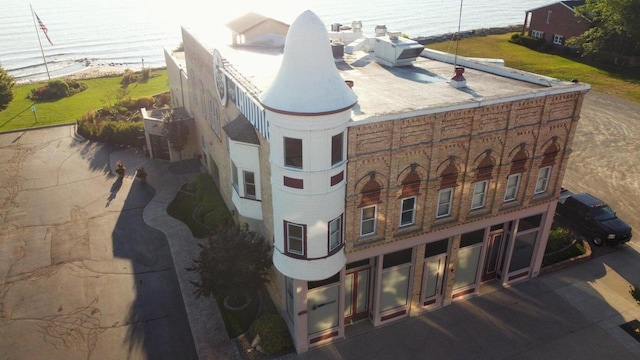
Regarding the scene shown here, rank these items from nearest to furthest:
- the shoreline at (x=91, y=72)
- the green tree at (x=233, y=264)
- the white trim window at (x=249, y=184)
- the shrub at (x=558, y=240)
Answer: the green tree at (x=233, y=264)
the white trim window at (x=249, y=184)
the shrub at (x=558, y=240)
the shoreline at (x=91, y=72)

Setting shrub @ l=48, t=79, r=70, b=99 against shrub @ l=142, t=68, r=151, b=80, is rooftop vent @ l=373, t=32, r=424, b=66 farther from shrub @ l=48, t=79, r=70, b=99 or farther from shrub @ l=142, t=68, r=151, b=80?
shrub @ l=142, t=68, r=151, b=80

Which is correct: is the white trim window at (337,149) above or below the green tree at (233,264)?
above

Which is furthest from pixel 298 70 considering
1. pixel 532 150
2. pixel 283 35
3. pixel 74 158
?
pixel 74 158

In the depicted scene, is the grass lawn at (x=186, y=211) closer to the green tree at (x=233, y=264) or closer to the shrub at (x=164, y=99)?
the green tree at (x=233, y=264)

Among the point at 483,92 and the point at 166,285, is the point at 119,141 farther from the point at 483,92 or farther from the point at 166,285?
the point at 483,92

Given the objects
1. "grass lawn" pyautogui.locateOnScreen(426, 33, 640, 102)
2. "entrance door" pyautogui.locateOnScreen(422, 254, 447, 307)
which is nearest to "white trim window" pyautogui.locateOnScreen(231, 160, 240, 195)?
"entrance door" pyautogui.locateOnScreen(422, 254, 447, 307)

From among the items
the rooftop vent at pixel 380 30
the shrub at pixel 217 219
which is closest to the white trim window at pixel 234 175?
the shrub at pixel 217 219
